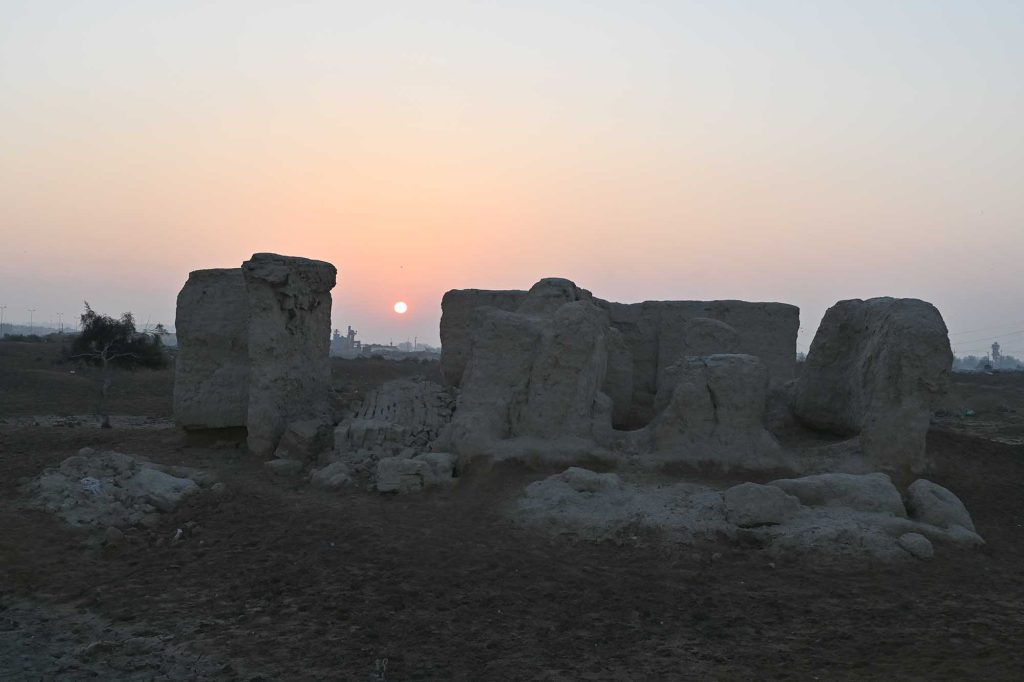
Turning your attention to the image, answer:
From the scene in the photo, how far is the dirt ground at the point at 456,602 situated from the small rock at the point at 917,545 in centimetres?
12

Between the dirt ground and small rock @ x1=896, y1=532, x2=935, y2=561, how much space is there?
0.12m

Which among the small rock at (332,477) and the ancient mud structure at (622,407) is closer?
→ the ancient mud structure at (622,407)

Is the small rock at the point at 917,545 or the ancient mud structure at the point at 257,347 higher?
the ancient mud structure at the point at 257,347

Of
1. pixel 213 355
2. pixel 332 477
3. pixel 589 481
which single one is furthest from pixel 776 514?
pixel 213 355

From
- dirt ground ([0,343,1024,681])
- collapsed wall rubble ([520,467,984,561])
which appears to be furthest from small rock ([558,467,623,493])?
dirt ground ([0,343,1024,681])

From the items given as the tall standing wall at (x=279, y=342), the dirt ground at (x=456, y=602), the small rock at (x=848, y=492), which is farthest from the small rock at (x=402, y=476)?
the small rock at (x=848, y=492)

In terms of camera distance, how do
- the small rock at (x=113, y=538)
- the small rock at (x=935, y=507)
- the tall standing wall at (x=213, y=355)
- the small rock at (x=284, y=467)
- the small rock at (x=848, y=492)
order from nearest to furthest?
the small rock at (x=113, y=538), the small rock at (x=848, y=492), the small rock at (x=935, y=507), the small rock at (x=284, y=467), the tall standing wall at (x=213, y=355)

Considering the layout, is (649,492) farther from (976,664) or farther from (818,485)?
(976,664)

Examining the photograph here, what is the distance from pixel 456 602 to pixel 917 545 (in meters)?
4.27

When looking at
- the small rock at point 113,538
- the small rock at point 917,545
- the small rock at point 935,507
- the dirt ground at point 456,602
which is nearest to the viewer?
the dirt ground at point 456,602

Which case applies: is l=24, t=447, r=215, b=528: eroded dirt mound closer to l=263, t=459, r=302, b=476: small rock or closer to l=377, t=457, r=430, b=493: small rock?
l=263, t=459, r=302, b=476: small rock

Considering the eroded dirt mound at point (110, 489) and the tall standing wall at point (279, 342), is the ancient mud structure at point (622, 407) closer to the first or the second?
the tall standing wall at point (279, 342)

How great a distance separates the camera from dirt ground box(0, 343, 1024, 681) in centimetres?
535

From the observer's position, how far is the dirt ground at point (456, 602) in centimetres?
→ 535
